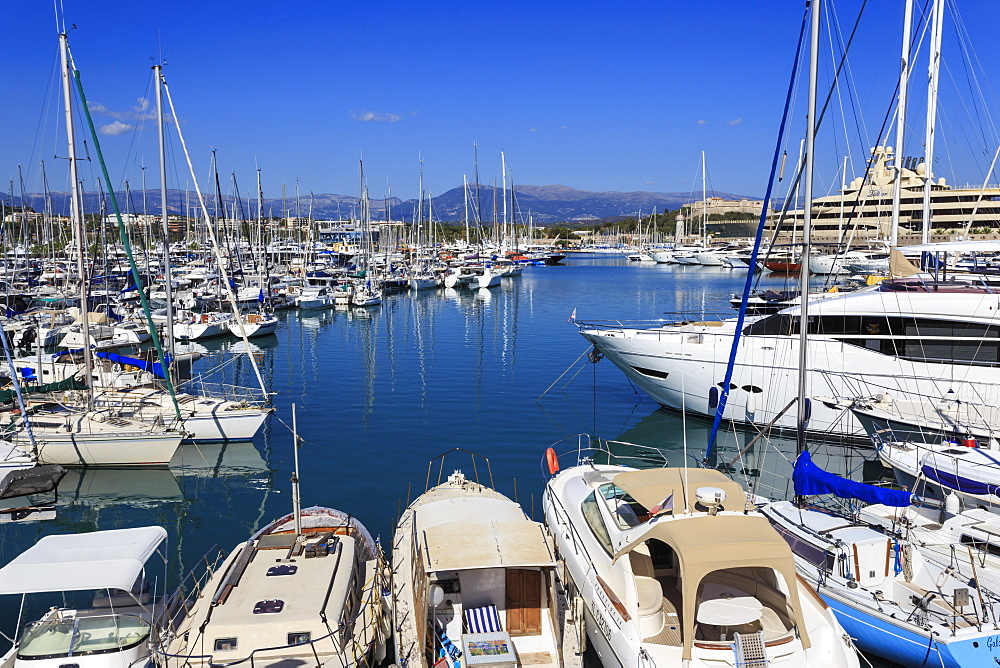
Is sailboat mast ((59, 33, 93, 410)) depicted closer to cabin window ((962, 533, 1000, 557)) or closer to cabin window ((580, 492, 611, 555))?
→ cabin window ((580, 492, 611, 555))

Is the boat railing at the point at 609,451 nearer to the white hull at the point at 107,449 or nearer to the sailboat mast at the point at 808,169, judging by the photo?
the sailboat mast at the point at 808,169

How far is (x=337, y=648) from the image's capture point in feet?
32.9

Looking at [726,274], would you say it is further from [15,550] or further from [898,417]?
[15,550]

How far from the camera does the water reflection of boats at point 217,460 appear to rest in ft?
71.3

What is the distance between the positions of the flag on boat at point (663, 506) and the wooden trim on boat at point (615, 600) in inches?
45.8

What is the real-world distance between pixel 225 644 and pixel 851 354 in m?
18.8

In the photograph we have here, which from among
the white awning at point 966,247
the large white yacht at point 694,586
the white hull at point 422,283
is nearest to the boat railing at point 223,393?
the large white yacht at point 694,586

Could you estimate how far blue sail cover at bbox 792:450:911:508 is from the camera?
14414 mm

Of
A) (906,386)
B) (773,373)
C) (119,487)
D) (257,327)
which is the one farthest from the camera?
(257,327)

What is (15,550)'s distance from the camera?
1647 cm

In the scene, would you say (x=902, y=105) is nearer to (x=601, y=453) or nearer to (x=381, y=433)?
(x=601, y=453)

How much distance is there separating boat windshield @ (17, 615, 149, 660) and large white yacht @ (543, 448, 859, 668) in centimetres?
617

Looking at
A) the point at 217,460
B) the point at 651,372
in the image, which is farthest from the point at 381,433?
Answer: the point at 651,372

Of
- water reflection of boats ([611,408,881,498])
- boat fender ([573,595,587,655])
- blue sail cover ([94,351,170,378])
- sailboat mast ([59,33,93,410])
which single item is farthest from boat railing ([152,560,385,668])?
blue sail cover ([94,351,170,378])
